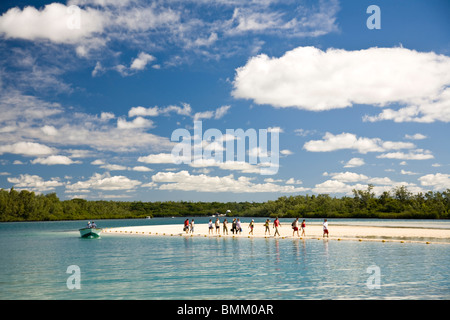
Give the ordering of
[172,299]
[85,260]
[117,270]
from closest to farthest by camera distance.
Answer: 1. [172,299]
2. [117,270]
3. [85,260]

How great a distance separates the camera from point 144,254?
3719 centimetres

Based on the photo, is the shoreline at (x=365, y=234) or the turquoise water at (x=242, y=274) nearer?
the turquoise water at (x=242, y=274)

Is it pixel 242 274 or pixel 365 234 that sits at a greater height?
pixel 242 274

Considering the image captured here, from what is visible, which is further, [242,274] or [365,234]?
[365,234]

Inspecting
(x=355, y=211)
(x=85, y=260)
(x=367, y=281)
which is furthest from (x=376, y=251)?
(x=355, y=211)

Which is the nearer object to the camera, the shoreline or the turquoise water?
the turquoise water

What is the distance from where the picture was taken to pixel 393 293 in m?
18.1
